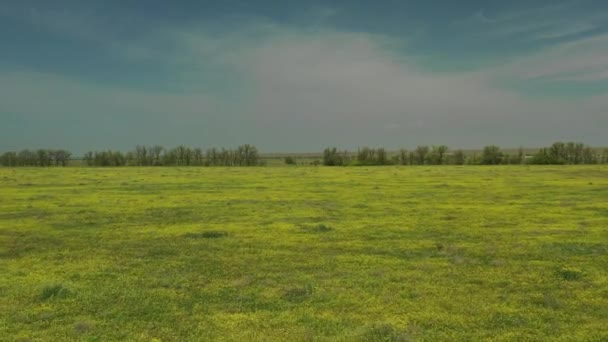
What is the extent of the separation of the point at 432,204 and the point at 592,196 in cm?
1184

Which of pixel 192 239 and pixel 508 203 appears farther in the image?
pixel 508 203

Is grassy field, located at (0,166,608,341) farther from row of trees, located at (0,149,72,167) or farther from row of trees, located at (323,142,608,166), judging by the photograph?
row of trees, located at (0,149,72,167)

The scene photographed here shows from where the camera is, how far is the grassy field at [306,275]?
8.29m

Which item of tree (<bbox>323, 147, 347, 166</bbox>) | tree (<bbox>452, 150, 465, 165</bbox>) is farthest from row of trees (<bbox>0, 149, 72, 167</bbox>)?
tree (<bbox>452, 150, 465, 165</bbox>)

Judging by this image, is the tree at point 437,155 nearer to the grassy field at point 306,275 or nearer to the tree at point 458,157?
the tree at point 458,157

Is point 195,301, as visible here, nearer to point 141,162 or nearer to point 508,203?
point 508,203

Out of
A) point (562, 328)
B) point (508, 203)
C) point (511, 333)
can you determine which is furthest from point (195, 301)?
point (508, 203)

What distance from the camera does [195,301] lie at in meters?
9.76

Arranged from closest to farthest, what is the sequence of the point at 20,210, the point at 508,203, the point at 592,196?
1. the point at 20,210
2. the point at 508,203
3. the point at 592,196

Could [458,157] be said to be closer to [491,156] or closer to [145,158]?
[491,156]

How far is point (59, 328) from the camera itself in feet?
27.3

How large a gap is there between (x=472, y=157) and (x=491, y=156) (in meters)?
6.73

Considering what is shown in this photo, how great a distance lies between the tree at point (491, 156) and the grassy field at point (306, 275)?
89868 millimetres

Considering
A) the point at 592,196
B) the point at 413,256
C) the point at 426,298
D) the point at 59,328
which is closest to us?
the point at 59,328
